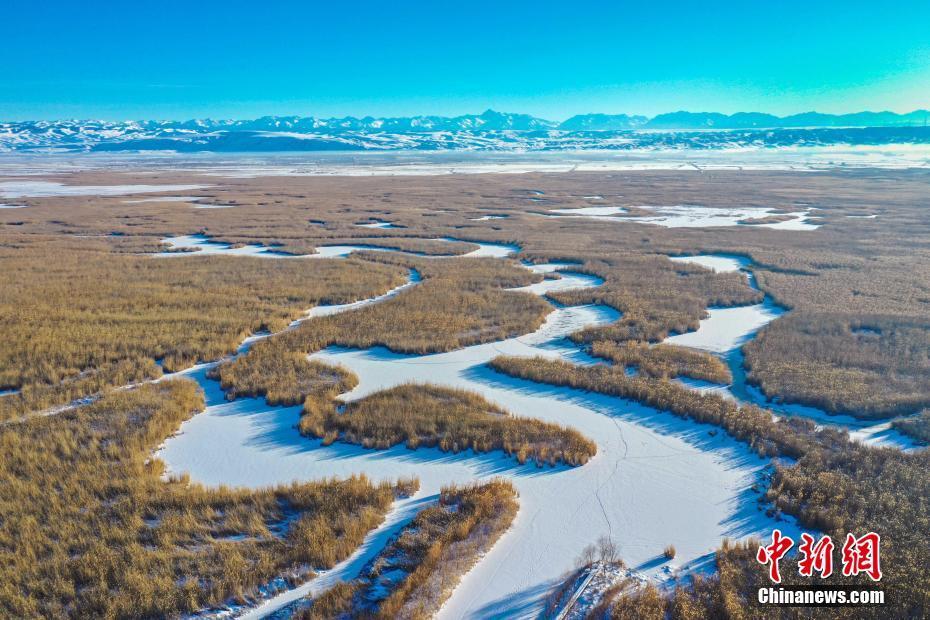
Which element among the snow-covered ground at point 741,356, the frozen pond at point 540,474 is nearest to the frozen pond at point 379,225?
the snow-covered ground at point 741,356

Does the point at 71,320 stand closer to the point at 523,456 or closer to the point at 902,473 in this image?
the point at 523,456

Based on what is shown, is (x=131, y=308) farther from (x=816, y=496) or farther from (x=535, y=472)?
(x=816, y=496)

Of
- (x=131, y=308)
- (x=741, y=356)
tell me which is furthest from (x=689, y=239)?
(x=131, y=308)

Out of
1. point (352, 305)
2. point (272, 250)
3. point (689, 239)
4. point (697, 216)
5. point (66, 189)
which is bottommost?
point (352, 305)

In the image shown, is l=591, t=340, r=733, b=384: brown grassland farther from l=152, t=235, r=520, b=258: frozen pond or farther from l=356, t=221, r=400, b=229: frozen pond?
l=356, t=221, r=400, b=229: frozen pond

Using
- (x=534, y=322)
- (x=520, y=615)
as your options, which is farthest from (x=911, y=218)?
(x=520, y=615)

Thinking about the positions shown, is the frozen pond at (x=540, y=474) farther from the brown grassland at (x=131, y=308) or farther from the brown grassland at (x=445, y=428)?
the brown grassland at (x=131, y=308)

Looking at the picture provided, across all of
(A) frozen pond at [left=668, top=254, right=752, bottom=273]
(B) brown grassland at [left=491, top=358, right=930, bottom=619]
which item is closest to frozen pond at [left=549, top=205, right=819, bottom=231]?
(A) frozen pond at [left=668, top=254, right=752, bottom=273]

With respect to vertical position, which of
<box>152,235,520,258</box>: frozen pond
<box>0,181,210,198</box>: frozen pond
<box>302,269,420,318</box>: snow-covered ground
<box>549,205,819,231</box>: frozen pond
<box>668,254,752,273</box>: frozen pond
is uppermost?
<box>0,181,210,198</box>: frozen pond
